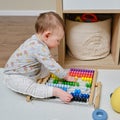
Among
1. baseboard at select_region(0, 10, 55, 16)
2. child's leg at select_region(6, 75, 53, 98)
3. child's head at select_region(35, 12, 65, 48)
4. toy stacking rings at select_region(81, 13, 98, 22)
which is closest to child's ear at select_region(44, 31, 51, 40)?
child's head at select_region(35, 12, 65, 48)

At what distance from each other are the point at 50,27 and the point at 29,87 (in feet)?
0.84

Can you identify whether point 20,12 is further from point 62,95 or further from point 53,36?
point 62,95

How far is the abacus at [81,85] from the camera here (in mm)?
957

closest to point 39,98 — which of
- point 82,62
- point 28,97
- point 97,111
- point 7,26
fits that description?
point 28,97

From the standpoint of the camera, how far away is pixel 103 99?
985 millimetres

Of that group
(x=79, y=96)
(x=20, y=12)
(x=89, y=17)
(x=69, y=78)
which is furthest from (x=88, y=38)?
(x=20, y=12)

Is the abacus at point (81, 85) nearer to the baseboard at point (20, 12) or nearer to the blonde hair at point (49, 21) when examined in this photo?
the blonde hair at point (49, 21)

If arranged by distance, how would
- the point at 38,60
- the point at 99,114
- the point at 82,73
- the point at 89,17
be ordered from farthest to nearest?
the point at 89,17 → the point at 82,73 → the point at 38,60 → the point at 99,114

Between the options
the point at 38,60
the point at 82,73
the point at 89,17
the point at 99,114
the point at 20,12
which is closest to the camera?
the point at 99,114

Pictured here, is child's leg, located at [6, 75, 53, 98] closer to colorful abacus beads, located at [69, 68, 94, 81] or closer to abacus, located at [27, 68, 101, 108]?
abacus, located at [27, 68, 101, 108]

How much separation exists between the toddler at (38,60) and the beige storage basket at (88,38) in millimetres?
248

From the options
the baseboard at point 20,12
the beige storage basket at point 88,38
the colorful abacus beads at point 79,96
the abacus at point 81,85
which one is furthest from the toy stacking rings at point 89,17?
the baseboard at point 20,12

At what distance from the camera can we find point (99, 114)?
0.89 metres

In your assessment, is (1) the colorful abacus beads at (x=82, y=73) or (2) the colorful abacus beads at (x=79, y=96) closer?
(2) the colorful abacus beads at (x=79, y=96)
